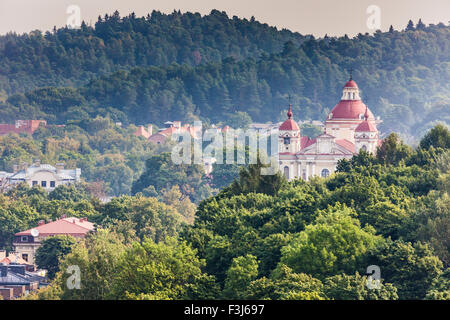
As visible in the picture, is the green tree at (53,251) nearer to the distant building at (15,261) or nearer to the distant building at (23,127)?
the distant building at (15,261)

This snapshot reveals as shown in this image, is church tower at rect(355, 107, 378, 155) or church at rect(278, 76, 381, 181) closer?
church tower at rect(355, 107, 378, 155)

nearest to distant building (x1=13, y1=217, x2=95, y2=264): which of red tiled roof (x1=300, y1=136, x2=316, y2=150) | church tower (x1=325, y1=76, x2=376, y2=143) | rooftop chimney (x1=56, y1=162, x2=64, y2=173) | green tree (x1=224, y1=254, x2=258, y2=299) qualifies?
green tree (x1=224, y1=254, x2=258, y2=299)

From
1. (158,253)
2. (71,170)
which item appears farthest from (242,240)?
(71,170)

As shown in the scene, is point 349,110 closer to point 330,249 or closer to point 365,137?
point 365,137

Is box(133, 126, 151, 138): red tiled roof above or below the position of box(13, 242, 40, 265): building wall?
above

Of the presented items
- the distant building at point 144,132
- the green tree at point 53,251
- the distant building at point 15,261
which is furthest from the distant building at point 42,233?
the distant building at point 144,132

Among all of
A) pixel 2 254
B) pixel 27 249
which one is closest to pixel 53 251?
pixel 2 254

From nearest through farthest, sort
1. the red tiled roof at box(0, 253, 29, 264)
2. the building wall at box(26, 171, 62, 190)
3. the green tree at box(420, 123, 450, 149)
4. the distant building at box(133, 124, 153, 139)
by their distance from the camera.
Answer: the green tree at box(420, 123, 450, 149) → the red tiled roof at box(0, 253, 29, 264) → the building wall at box(26, 171, 62, 190) → the distant building at box(133, 124, 153, 139)

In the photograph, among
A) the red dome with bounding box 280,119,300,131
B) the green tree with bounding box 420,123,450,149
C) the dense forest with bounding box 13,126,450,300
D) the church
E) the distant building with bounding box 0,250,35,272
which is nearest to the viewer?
the dense forest with bounding box 13,126,450,300

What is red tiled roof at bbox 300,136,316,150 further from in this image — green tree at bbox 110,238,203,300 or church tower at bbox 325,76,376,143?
green tree at bbox 110,238,203,300
